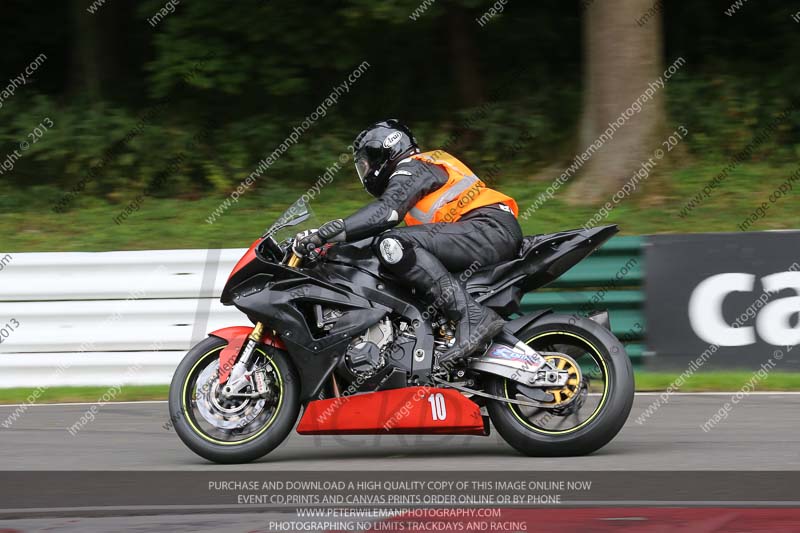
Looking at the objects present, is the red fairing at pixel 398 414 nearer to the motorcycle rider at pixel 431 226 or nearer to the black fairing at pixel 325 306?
the black fairing at pixel 325 306

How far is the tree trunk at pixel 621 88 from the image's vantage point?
12.3 meters

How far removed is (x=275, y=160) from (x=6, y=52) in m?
5.17

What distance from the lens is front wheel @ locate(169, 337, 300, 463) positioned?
253 inches

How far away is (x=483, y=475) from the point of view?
235 inches

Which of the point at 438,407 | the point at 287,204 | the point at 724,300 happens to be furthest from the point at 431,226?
the point at 287,204

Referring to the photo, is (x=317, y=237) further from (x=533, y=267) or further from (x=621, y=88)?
(x=621, y=88)

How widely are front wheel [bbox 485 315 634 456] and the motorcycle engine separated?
605mm

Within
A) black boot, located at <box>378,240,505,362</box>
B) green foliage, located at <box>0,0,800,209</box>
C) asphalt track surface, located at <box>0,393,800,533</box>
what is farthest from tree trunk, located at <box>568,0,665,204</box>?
black boot, located at <box>378,240,505,362</box>

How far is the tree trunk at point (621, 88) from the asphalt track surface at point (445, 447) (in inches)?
178

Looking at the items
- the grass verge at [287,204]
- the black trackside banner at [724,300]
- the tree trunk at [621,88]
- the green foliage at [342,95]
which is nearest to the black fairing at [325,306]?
the black trackside banner at [724,300]

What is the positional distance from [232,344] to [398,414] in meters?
0.98

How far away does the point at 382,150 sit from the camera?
6738mm

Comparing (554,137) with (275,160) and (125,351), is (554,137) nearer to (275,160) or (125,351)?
(275,160)

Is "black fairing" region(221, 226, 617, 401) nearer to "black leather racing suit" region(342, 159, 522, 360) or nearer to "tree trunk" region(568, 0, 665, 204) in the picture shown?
"black leather racing suit" region(342, 159, 522, 360)
